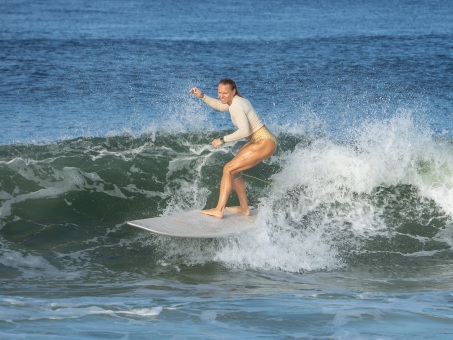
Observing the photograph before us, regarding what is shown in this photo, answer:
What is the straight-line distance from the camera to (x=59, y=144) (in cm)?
1552

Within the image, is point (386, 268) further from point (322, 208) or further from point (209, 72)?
point (209, 72)

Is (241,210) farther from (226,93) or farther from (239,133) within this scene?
(226,93)

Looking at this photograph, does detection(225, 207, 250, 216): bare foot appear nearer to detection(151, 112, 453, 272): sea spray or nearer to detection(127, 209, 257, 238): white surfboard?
detection(127, 209, 257, 238): white surfboard

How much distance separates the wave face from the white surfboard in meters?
0.21

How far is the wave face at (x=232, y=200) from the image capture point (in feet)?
36.7

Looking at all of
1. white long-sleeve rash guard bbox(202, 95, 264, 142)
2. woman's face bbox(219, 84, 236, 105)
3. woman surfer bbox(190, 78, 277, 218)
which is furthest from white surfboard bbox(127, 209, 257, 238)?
woman's face bbox(219, 84, 236, 105)

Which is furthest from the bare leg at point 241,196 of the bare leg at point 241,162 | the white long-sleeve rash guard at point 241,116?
the white long-sleeve rash guard at point 241,116

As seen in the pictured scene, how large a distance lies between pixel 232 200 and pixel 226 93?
3.64m

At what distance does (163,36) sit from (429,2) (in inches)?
1241

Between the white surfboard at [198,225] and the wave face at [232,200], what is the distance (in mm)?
211

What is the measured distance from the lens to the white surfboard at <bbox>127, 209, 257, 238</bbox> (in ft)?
34.9

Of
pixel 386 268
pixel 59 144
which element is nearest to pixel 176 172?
pixel 59 144

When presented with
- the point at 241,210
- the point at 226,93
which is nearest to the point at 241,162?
the point at 241,210

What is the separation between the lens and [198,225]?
10883mm
